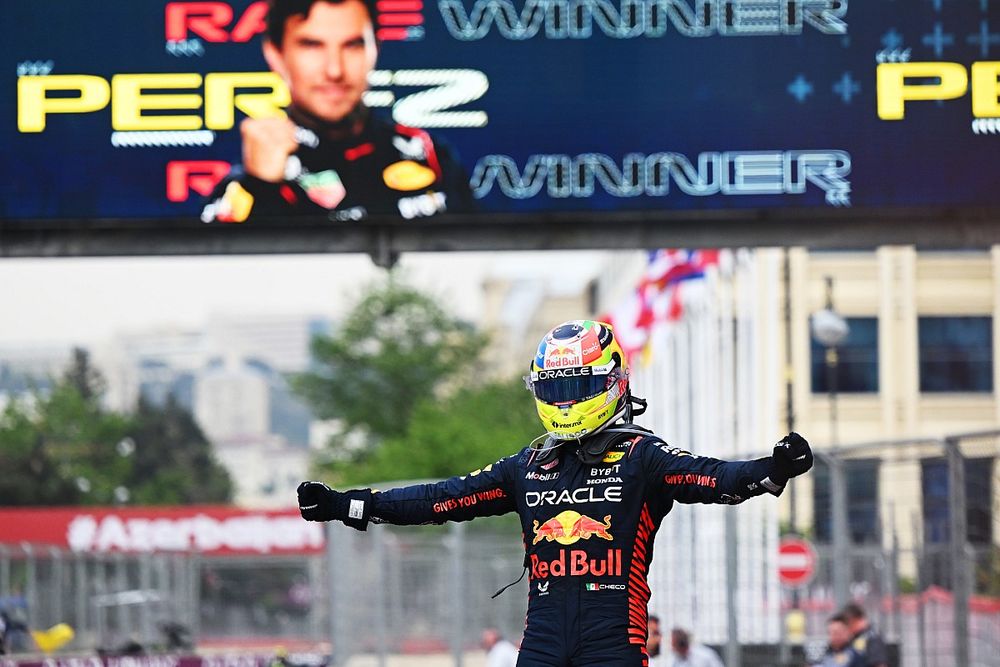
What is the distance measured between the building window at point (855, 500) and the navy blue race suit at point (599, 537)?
7.36 m

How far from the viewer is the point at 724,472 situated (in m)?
5.92

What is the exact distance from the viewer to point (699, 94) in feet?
39.9

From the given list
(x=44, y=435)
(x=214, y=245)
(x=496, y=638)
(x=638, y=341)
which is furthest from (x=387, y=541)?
(x=44, y=435)

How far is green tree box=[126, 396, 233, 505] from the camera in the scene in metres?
93.3

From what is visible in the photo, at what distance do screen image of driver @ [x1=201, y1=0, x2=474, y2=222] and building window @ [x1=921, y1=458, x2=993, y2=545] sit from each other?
354cm

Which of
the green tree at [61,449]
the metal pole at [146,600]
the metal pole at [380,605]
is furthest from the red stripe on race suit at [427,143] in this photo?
the green tree at [61,449]

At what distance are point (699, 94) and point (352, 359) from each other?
7193 cm

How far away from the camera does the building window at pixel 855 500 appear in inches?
532

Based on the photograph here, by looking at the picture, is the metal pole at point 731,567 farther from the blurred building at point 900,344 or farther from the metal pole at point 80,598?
the blurred building at point 900,344

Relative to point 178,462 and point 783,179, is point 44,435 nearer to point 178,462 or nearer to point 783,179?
point 178,462

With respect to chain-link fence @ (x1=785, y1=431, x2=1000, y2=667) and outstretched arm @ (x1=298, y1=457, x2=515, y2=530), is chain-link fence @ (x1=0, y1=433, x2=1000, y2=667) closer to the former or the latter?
chain-link fence @ (x1=785, y1=431, x2=1000, y2=667)

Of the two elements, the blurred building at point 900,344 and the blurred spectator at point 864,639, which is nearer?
the blurred spectator at point 864,639

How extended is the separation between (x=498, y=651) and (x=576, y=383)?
11482mm

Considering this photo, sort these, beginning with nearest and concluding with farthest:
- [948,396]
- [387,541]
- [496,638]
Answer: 1. [496,638]
2. [387,541]
3. [948,396]
